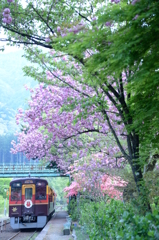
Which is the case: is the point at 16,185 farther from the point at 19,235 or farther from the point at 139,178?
the point at 139,178

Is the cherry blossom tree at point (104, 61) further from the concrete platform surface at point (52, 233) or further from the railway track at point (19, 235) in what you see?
the railway track at point (19, 235)

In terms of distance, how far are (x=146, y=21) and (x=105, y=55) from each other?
24.1 inches

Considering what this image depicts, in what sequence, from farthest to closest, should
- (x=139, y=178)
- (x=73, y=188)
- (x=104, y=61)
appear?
(x=73, y=188)
(x=139, y=178)
(x=104, y=61)

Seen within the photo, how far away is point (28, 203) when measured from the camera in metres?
18.1

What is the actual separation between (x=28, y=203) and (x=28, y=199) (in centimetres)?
22

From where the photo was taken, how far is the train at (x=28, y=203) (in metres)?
18.0

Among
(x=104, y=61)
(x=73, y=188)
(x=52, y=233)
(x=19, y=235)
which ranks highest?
(x=104, y=61)

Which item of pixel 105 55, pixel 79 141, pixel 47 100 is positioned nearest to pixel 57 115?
pixel 47 100

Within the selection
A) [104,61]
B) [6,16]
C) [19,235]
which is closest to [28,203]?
[19,235]

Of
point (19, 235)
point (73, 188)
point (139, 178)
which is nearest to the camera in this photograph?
point (139, 178)

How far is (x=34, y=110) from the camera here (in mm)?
12734

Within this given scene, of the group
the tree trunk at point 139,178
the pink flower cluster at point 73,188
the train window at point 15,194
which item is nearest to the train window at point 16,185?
the train window at point 15,194

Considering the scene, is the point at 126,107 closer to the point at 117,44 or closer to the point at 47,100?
the point at 117,44

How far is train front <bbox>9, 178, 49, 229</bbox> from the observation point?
59.0ft
